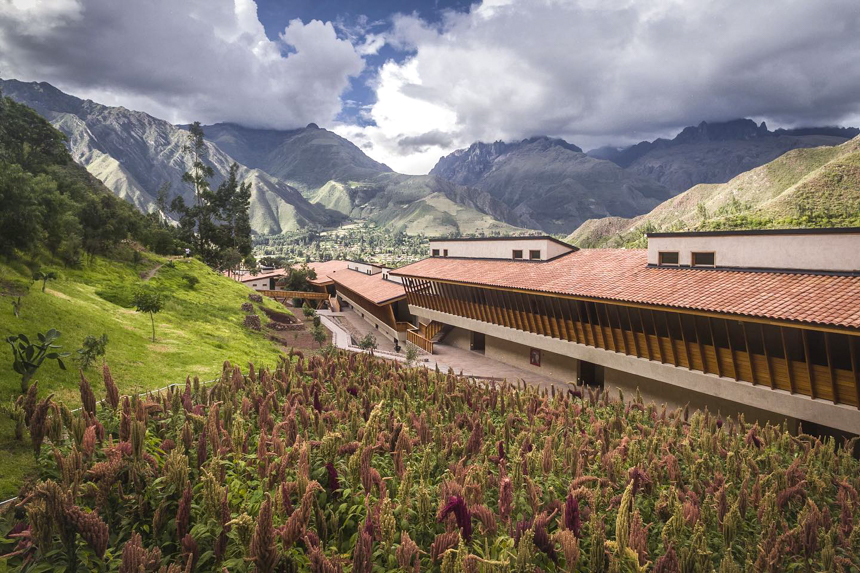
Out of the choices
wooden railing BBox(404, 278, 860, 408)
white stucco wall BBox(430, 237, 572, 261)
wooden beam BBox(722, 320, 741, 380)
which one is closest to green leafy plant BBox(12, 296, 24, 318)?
wooden railing BBox(404, 278, 860, 408)

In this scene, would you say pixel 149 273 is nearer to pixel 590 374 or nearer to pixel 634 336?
pixel 590 374

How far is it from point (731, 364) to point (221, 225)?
6551 cm

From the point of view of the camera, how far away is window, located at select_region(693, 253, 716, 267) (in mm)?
19406

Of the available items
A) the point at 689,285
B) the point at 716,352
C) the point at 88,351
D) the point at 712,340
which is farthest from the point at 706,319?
the point at 88,351

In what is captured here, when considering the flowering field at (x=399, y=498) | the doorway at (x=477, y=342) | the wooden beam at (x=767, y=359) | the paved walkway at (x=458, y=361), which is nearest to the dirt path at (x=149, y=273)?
the paved walkway at (x=458, y=361)

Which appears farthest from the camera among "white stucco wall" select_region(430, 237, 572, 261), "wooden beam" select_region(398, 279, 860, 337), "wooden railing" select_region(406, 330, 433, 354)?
"wooden railing" select_region(406, 330, 433, 354)

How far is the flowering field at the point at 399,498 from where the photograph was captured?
14.9 feet

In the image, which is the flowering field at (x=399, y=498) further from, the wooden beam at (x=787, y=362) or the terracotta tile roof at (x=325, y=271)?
the terracotta tile roof at (x=325, y=271)

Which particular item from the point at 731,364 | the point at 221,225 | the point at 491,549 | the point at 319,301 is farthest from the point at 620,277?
the point at 221,225

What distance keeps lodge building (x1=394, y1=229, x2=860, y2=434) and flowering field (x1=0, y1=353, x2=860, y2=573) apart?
5010 mm

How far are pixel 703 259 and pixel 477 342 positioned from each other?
16.9 metres

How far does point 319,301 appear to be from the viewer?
6744 cm

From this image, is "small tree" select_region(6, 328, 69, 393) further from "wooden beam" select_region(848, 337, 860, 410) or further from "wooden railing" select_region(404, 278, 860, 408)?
"wooden beam" select_region(848, 337, 860, 410)

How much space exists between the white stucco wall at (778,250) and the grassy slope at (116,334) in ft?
66.8
